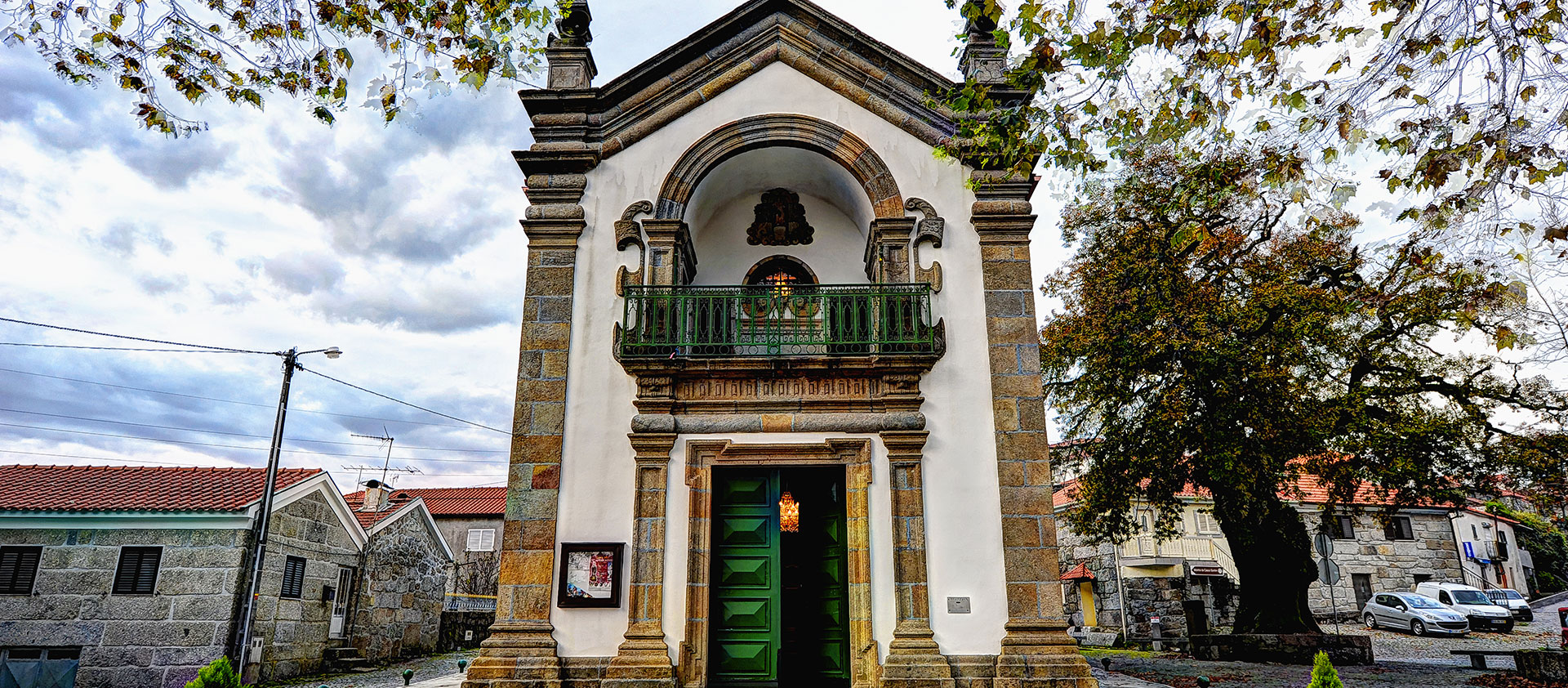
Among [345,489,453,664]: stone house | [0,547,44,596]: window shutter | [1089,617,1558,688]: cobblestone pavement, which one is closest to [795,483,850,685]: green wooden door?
[1089,617,1558,688]: cobblestone pavement

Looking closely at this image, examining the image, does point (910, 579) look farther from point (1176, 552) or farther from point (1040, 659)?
point (1176, 552)

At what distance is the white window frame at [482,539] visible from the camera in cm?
3203

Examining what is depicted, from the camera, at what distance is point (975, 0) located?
7938mm

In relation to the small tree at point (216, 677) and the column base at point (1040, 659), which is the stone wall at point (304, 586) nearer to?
the small tree at point (216, 677)

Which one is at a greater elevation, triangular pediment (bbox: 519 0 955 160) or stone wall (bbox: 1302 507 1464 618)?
triangular pediment (bbox: 519 0 955 160)

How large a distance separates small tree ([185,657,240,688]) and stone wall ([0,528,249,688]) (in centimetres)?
836

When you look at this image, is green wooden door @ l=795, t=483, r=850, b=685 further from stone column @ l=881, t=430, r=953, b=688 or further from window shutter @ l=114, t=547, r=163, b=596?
window shutter @ l=114, t=547, r=163, b=596

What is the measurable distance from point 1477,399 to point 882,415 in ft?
43.9

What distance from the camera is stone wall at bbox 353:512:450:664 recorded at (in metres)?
19.9

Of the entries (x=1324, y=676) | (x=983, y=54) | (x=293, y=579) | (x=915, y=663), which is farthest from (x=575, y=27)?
(x=293, y=579)

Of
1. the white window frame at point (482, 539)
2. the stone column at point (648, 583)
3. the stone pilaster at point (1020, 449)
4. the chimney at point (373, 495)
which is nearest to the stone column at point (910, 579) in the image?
the stone pilaster at point (1020, 449)

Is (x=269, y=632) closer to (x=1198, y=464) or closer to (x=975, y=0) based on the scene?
(x=975, y=0)

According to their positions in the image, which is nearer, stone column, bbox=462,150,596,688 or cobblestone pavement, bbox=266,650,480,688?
stone column, bbox=462,150,596,688

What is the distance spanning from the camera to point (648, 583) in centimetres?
873
